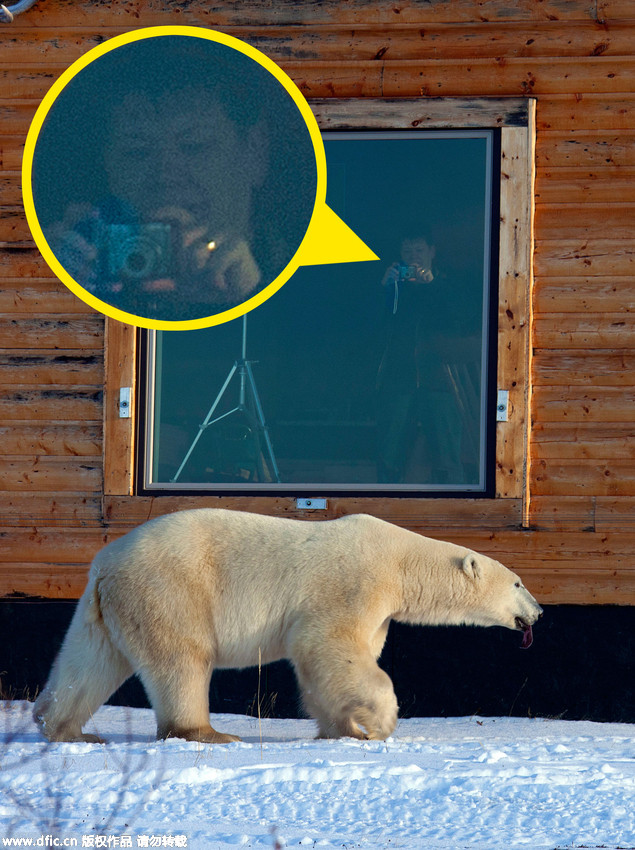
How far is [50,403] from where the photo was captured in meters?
6.83

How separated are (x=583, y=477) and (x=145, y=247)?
10.0 feet

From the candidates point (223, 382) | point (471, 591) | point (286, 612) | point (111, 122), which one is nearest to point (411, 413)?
point (223, 382)

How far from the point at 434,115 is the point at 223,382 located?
6.89ft

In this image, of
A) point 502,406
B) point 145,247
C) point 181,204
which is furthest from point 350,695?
point 181,204

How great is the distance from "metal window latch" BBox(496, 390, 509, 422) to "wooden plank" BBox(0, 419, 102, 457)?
97.6 inches

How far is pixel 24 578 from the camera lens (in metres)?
6.80

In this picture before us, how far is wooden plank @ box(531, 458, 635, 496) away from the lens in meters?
6.49

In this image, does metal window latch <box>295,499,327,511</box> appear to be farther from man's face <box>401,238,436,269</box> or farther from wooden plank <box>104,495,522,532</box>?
man's face <box>401,238,436,269</box>

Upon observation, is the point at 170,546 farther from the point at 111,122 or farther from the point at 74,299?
the point at 111,122

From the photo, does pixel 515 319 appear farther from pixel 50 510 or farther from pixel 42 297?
pixel 50 510

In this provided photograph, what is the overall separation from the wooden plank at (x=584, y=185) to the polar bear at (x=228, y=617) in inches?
102

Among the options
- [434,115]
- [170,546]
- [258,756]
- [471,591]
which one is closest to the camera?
[258,756]

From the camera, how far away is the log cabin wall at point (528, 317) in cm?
651

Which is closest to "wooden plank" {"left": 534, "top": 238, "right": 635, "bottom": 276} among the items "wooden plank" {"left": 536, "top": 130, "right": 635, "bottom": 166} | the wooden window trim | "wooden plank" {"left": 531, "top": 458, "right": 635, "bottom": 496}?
the wooden window trim
